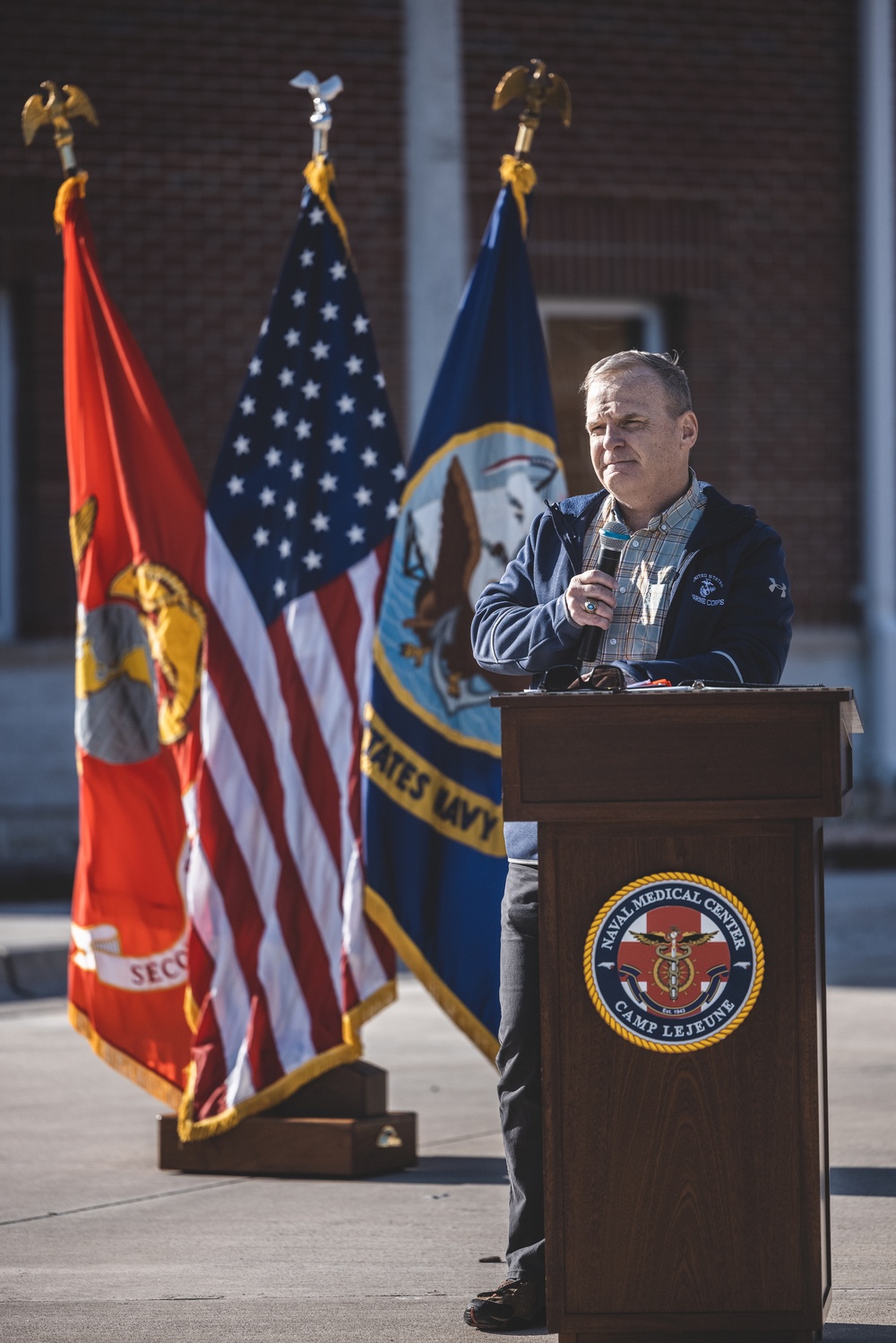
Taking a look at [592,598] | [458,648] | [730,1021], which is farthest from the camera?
[458,648]

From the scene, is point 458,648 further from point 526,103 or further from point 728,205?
point 728,205

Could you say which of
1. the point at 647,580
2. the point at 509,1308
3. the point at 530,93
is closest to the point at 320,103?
the point at 530,93

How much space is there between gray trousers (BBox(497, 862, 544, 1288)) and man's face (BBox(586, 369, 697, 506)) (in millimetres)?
788

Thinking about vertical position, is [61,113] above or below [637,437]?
above

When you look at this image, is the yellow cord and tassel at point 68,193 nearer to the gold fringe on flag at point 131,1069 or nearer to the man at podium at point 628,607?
the gold fringe on flag at point 131,1069

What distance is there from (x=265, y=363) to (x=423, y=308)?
589cm

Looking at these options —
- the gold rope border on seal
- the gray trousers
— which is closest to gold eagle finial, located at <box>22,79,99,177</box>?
the gray trousers

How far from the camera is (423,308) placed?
1197 centimetres

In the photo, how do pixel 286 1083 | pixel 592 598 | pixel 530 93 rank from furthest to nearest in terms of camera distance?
pixel 530 93 < pixel 286 1083 < pixel 592 598

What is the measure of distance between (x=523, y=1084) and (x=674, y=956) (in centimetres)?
58

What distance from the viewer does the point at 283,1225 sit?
206 inches

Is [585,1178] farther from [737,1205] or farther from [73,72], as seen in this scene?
[73,72]

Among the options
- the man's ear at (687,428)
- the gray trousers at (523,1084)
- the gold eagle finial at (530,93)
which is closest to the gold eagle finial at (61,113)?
the gold eagle finial at (530,93)

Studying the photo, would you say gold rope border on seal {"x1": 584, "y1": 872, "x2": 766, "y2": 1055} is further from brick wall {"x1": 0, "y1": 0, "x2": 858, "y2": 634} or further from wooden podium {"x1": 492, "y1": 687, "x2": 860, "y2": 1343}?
brick wall {"x1": 0, "y1": 0, "x2": 858, "y2": 634}
